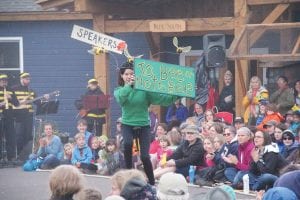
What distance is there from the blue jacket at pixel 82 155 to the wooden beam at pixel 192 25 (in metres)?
3.21

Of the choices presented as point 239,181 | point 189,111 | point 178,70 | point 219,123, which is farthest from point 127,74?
Answer: point 189,111

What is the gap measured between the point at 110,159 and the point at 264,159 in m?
3.79

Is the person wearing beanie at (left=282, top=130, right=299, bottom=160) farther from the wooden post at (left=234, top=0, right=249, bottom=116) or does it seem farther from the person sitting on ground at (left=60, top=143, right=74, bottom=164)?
the person sitting on ground at (left=60, top=143, right=74, bottom=164)

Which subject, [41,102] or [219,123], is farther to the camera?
[41,102]

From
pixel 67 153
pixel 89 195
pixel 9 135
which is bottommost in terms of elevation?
pixel 67 153

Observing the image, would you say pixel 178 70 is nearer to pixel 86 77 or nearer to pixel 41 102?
Result: pixel 41 102

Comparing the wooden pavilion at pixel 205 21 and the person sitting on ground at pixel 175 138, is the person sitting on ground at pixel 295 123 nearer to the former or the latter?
the wooden pavilion at pixel 205 21

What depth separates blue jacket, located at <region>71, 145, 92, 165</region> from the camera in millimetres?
16031

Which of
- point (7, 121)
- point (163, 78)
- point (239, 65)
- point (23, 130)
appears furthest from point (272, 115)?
point (23, 130)

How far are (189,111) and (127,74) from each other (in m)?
7.55

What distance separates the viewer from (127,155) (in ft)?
38.4

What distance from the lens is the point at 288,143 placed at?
13.0 meters

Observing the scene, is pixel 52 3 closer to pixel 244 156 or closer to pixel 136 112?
pixel 244 156

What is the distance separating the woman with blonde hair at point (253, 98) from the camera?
15.7m
